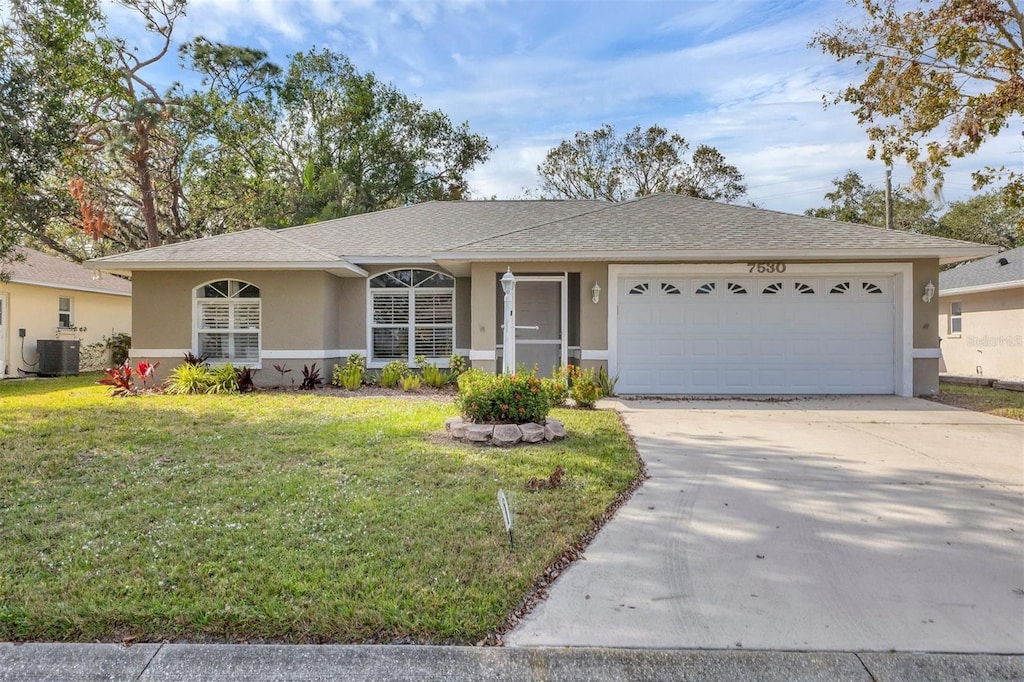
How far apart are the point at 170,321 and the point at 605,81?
11543mm

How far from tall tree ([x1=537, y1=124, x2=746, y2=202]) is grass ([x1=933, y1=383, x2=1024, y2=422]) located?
18.4 metres

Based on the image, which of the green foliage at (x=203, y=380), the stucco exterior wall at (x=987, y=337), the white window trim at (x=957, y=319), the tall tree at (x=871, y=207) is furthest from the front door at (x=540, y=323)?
the tall tree at (x=871, y=207)

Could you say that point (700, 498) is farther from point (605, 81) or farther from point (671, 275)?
point (605, 81)

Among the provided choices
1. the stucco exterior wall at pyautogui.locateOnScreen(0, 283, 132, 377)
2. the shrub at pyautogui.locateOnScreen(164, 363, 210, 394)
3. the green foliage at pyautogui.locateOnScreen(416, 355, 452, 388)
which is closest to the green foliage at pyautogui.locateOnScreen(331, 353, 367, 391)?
the green foliage at pyautogui.locateOnScreen(416, 355, 452, 388)

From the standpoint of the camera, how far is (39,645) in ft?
8.53

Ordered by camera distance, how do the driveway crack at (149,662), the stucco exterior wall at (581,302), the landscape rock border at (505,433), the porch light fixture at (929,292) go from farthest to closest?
the stucco exterior wall at (581,302), the porch light fixture at (929,292), the landscape rock border at (505,433), the driveway crack at (149,662)

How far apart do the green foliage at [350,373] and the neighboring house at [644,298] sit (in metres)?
0.38

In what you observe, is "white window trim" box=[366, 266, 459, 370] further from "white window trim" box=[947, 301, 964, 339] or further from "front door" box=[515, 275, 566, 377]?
"white window trim" box=[947, 301, 964, 339]

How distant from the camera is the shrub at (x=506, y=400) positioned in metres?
6.61

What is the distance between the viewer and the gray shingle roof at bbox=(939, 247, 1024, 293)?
1426 cm

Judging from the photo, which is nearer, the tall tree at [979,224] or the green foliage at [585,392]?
the green foliage at [585,392]

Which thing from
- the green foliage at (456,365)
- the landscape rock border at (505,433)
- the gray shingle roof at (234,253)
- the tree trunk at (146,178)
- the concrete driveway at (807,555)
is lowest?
the concrete driveway at (807,555)

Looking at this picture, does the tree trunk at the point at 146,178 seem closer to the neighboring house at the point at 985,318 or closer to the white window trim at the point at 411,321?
the white window trim at the point at 411,321

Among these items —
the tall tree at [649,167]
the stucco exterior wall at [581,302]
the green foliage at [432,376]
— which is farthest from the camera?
the tall tree at [649,167]
